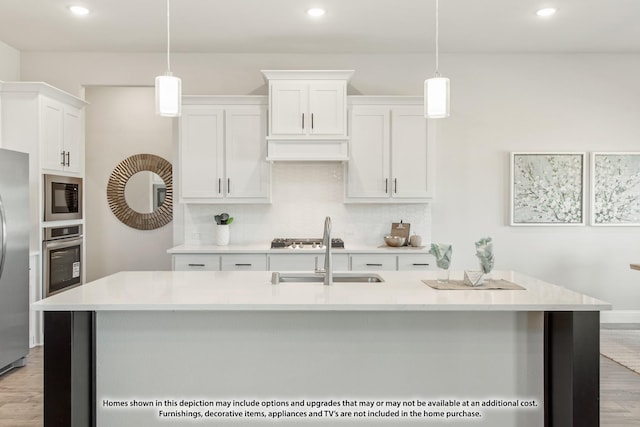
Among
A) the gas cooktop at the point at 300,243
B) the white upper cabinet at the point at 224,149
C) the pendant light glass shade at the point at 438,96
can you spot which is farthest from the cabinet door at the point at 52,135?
the pendant light glass shade at the point at 438,96

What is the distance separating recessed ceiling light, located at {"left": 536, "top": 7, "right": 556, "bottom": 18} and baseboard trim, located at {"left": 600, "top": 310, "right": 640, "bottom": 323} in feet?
10.0

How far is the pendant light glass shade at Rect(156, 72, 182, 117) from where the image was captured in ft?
8.69

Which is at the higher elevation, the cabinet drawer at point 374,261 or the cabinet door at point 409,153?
the cabinet door at point 409,153

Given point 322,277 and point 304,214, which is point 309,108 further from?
Answer: point 322,277

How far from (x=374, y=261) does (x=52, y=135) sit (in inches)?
119

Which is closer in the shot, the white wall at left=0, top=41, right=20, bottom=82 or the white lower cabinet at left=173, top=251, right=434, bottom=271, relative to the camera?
the white lower cabinet at left=173, top=251, right=434, bottom=271

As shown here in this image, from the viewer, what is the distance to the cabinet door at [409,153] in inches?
187

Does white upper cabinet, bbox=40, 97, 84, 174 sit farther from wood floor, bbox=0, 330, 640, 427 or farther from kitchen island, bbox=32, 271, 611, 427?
kitchen island, bbox=32, 271, 611, 427

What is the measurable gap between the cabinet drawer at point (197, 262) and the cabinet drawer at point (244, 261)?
6 centimetres

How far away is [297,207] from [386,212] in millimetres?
886

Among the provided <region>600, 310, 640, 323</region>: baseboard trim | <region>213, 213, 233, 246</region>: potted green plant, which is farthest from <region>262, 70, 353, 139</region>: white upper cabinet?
<region>600, 310, 640, 323</region>: baseboard trim

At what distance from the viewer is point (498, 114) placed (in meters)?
5.18

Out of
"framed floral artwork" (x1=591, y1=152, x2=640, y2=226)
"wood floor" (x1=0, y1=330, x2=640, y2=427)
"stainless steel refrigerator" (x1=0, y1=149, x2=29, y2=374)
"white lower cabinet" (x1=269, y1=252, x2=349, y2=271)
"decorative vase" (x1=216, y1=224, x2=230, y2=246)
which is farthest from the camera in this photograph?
"framed floral artwork" (x1=591, y1=152, x2=640, y2=226)

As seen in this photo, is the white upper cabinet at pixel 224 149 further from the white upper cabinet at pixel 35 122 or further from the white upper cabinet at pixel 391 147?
the white upper cabinet at pixel 35 122
